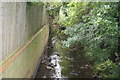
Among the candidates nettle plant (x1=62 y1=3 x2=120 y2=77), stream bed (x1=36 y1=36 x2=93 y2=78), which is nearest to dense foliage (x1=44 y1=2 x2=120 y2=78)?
nettle plant (x1=62 y1=3 x2=120 y2=77)

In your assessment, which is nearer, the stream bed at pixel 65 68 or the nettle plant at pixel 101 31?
the nettle plant at pixel 101 31

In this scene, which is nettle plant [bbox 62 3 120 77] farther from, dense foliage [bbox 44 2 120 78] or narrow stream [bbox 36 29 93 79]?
narrow stream [bbox 36 29 93 79]

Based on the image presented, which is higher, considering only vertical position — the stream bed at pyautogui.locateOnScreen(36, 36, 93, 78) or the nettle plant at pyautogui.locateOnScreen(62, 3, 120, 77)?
the nettle plant at pyautogui.locateOnScreen(62, 3, 120, 77)

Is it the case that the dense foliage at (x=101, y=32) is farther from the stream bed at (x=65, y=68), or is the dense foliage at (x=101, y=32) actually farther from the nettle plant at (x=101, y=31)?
the stream bed at (x=65, y=68)

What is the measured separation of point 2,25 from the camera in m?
2.36

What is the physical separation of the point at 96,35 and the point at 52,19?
11.2 m

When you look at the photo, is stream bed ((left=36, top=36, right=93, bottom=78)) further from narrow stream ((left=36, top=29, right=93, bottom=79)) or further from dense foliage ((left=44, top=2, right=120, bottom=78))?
dense foliage ((left=44, top=2, right=120, bottom=78))

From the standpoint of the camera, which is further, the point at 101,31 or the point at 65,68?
the point at 65,68

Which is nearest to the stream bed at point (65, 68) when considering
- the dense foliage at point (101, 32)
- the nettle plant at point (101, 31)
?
the dense foliage at point (101, 32)

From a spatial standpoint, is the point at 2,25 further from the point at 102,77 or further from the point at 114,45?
the point at 102,77

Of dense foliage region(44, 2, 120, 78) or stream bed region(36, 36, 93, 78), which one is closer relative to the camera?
dense foliage region(44, 2, 120, 78)

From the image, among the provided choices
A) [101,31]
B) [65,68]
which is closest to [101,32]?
[101,31]

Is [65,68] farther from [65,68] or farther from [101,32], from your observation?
[101,32]

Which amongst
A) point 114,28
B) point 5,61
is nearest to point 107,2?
point 114,28
